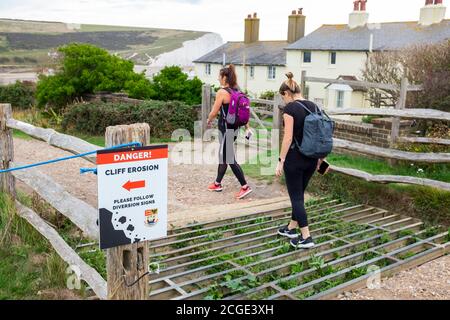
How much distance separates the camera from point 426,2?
1126 inches

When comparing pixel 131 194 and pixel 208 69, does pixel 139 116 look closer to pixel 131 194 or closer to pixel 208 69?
pixel 131 194

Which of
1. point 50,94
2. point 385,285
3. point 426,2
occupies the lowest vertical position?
point 385,285

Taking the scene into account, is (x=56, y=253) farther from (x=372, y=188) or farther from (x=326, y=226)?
(x=372, y=188)

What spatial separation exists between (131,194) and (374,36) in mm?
28967

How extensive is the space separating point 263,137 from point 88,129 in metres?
5.08

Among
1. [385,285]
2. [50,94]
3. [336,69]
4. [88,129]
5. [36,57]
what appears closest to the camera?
[385,285]

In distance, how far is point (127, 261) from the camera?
10.6 ft

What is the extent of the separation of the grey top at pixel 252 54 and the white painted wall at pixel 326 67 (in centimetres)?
143

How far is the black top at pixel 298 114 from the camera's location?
16.9ft

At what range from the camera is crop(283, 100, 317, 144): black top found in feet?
16.9

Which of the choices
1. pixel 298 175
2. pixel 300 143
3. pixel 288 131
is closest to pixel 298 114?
pixel 288 131

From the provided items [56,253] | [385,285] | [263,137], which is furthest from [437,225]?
[263,137]

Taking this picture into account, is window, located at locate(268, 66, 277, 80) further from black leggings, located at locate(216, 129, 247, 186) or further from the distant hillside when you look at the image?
black leggings, located at locate(216, 129, 247, 186)
